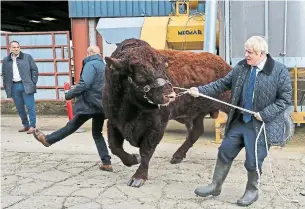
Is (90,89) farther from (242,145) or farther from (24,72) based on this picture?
(24,72)

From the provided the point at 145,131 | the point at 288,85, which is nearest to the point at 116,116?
the point at 145,131

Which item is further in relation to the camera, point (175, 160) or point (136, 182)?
point (175, 160)

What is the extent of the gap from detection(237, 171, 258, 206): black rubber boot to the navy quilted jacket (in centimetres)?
40

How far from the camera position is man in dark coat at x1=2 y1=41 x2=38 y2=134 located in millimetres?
8359

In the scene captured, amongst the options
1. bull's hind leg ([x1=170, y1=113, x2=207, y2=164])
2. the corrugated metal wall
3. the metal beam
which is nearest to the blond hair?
bull's hind leg ([x1=170, y1=113, x2=207, y2=164])

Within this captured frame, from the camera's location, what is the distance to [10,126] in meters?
9.37

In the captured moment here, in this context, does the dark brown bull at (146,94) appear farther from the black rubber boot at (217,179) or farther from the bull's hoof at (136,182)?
the black rubber boot at (217,179)

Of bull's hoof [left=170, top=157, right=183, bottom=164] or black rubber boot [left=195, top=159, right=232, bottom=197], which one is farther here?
bull's hoof [left=170, top=157, right=183, bottom=164]

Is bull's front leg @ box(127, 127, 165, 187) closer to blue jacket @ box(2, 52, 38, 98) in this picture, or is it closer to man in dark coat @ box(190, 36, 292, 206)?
man in dark coat @ box(190, 36, 292, 206)

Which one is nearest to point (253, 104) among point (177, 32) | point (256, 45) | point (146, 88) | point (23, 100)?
point (256, 45)

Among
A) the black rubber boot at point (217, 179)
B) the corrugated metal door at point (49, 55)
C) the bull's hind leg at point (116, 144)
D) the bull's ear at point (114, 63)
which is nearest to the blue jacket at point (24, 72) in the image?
the corrugated metal door at point (49, 55)

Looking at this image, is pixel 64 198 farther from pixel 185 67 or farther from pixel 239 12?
pixel 239 12

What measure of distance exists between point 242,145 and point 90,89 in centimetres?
208

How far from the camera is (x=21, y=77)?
8359mm
